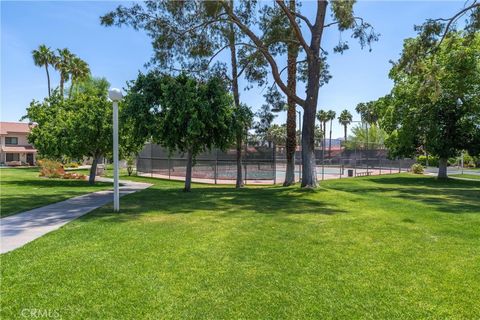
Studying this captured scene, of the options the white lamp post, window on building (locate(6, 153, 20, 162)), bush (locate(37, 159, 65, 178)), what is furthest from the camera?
window on building (locate(6, 153, 20, 162))

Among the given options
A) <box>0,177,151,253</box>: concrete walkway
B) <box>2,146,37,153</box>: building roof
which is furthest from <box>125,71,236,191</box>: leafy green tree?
<box>2,146,37,153</box>: building roof

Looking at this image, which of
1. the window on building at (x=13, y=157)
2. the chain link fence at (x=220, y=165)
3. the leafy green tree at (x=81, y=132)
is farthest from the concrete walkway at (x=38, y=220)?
the window on building at (x=13, y=157)

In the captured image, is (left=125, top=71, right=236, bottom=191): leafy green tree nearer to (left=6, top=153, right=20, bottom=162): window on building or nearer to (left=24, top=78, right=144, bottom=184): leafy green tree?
(left=24, top=78, right=144, bottom=184): leafy green tree

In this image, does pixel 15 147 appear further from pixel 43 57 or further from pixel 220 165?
pixel 220 165

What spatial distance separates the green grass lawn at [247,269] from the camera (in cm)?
367

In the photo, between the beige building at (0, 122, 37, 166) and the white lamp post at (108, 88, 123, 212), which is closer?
the white lamp post at (108, 88, 123, 212)

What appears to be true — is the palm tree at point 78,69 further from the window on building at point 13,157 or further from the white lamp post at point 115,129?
the white lamp post at point 115,129

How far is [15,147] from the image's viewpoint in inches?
1999

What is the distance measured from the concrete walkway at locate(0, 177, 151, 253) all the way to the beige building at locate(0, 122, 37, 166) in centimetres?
4475

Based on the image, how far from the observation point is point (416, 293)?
4.07 m

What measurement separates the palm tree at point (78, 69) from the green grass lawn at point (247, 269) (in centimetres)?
3928

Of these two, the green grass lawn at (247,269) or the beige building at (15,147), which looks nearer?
the green grass lawn at (247,269)

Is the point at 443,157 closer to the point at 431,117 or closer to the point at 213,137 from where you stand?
the point at 431,117

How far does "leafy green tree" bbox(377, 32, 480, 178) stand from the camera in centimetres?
2222
